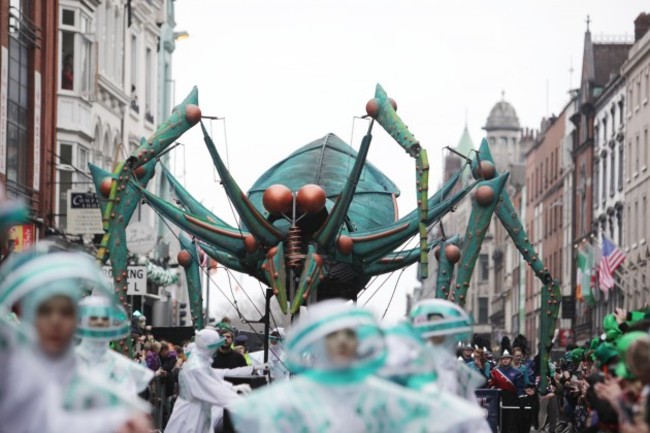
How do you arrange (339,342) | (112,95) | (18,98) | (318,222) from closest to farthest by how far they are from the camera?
1. (339,342)
2. (318,222)
3. (18,98)
4. (112,95)

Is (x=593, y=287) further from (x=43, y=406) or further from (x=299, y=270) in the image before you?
(x=43, y=406)

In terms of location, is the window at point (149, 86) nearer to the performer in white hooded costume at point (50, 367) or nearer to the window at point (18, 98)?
the window at point (18, 98)

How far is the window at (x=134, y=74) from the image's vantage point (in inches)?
2298

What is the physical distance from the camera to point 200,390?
767 inches

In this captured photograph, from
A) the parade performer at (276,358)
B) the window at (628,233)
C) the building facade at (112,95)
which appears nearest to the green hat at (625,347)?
the parade performer at (276,358)

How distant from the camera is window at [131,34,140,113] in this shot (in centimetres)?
5838

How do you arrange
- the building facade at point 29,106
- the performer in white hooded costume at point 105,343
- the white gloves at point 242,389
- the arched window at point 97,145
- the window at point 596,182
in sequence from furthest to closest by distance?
the window at point 596,182 < the arched window at point 97,145 < the building facade at point 29,106 < the white gloves at point 242,389 < the performer in white hooded costume at point 105,343

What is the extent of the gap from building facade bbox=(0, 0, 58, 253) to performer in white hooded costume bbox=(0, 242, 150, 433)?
30147 millimetres

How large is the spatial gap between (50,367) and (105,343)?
4.81 meters

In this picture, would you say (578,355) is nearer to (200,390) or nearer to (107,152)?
(200,390)

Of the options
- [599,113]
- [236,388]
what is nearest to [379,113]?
[236,388]

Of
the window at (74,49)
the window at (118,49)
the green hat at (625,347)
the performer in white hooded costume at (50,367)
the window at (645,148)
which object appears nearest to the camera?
the performer in white hooded costume at (50,367)

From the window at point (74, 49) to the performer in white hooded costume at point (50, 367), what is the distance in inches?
1535

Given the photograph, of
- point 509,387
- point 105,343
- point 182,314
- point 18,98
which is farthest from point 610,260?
point 105,343
